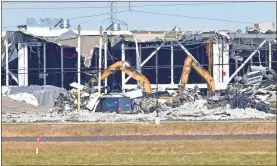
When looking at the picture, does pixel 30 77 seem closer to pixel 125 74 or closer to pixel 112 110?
pixel 125 74

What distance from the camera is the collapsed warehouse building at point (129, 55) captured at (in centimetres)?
4091

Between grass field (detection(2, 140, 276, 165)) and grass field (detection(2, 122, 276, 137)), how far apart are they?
134 inches

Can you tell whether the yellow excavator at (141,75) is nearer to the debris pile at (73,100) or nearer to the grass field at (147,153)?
the debris pile at (73,100)

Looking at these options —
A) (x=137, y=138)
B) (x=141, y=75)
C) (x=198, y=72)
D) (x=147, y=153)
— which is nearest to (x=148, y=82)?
(x=141, y=75)

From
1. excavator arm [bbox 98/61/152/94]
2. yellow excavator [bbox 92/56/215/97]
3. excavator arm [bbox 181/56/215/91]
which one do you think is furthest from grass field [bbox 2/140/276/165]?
excavator arm [bbox 181/56/215/91]

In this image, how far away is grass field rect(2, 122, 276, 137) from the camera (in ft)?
75.3

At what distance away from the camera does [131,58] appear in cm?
4425

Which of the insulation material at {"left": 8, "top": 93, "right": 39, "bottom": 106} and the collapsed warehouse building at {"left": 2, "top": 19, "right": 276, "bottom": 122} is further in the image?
the collapsed warehouse building at {"left": 2, "top": 19, "right": 276, "bottom": 122}

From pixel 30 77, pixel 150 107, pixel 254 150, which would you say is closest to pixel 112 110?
pixel 150 107

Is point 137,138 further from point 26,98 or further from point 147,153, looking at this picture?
point 26,98

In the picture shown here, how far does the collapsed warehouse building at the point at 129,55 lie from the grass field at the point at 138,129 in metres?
16.3

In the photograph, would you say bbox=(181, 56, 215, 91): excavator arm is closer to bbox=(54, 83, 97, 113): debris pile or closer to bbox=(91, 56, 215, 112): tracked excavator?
bbox=(91, 56, 215, 112): tracked excavator

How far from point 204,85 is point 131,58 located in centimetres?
529

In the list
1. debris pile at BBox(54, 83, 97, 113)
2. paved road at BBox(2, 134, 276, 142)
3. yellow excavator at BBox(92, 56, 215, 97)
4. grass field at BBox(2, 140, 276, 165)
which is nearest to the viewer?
grass field at BBox(2, 140, 276, 165)
